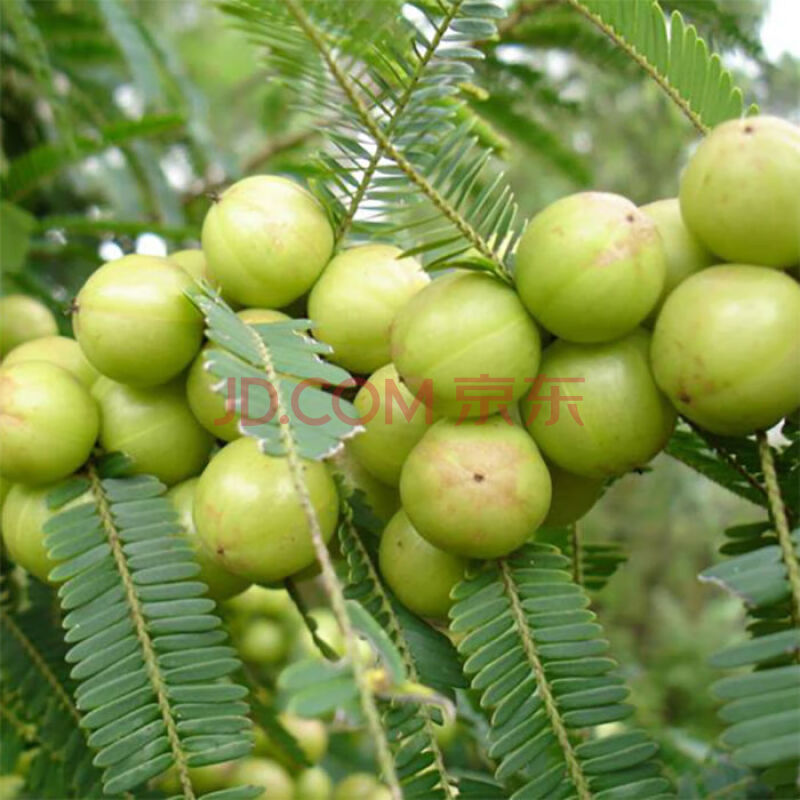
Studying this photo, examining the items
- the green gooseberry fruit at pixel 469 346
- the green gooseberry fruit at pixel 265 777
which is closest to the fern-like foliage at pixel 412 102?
the green gooseberry fruit at pixel 469 346

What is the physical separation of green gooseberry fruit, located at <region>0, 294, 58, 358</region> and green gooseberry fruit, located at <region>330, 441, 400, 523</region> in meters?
0.51

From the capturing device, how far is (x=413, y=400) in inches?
32.4

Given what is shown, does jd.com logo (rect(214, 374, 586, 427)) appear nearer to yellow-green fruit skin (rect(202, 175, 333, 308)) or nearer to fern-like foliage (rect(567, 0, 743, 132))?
yellow-green fruit skin (rect(202, 175, 333, 308))

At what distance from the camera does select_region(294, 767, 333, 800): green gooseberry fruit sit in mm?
1452

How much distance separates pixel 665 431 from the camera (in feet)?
2.56

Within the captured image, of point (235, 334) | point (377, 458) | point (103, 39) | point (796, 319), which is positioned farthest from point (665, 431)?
point (103, 39)

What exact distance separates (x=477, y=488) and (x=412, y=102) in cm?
34

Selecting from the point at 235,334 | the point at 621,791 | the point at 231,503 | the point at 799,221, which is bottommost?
the point at 621,791

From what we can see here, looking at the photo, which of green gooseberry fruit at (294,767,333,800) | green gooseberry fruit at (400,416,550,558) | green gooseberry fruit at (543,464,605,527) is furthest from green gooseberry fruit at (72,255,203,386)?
green gooseberry fruit at (294,767,333,800)

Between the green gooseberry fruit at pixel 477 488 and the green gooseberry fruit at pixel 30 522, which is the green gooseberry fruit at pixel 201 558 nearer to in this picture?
the green gooseberry fruit at pixel 30 522

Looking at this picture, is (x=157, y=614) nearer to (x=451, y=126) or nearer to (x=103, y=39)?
(x=451, y=126)

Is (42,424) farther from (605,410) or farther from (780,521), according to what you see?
(780,521)

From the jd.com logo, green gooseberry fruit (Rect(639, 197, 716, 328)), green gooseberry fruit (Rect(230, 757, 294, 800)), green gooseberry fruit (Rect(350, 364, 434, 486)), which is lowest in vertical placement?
green gooseberry fruit (Rect(230, 757, 294, 800))

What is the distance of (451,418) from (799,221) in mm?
308
